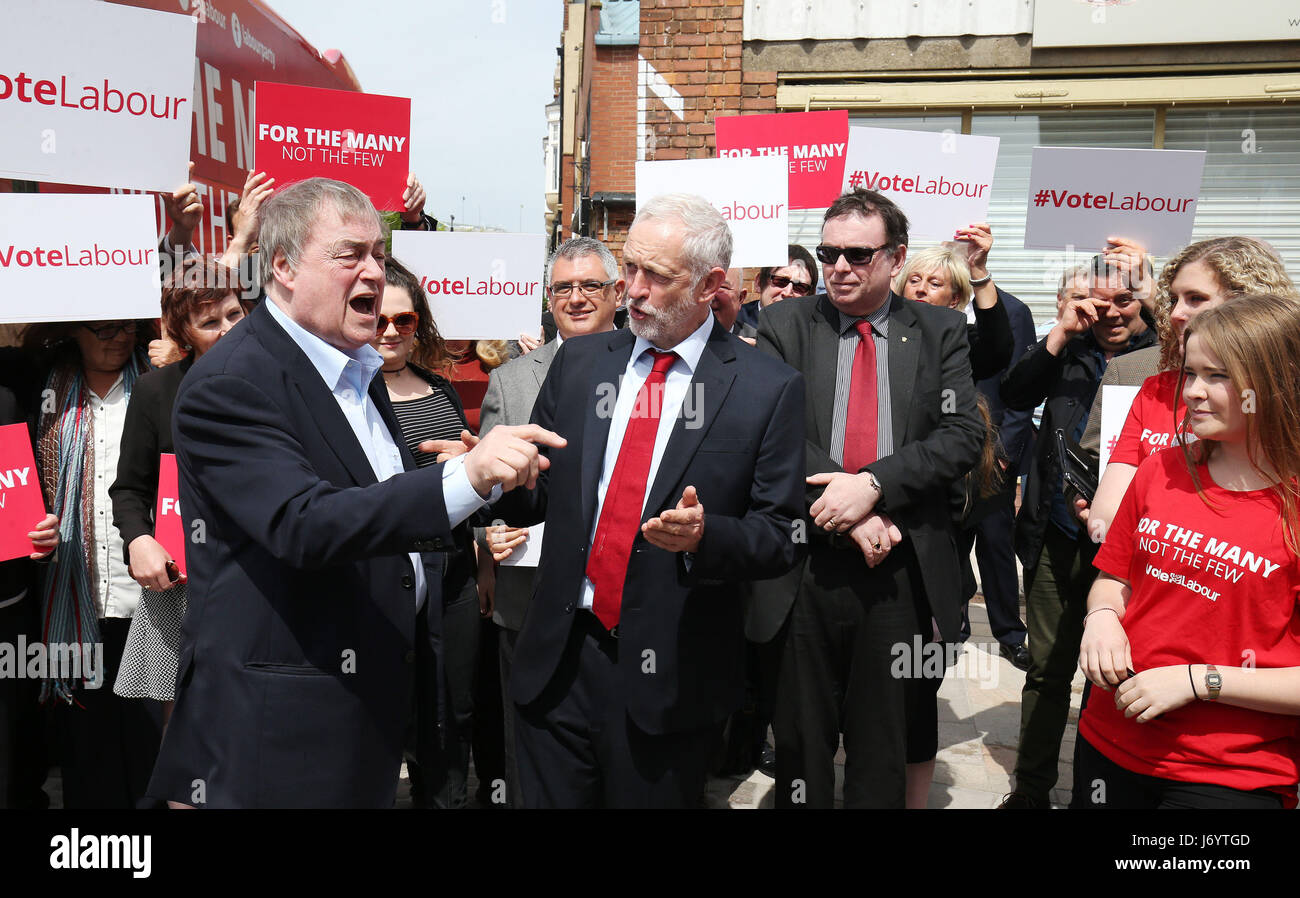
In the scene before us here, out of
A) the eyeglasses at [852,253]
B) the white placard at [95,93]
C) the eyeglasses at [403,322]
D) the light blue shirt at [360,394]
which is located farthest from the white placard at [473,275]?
the light blue shirt at [360,394]

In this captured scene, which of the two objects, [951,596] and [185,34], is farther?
[185,34]

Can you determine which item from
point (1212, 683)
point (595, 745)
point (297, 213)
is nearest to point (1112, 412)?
point (1212, 683)

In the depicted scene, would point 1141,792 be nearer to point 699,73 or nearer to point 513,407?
point 513,407

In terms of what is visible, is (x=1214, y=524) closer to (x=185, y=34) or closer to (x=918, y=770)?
(x=918, y=770)

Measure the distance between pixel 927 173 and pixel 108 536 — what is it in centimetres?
417

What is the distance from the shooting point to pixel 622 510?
2688mm

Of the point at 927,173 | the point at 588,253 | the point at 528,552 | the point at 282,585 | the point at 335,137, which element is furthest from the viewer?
the point at 927,173

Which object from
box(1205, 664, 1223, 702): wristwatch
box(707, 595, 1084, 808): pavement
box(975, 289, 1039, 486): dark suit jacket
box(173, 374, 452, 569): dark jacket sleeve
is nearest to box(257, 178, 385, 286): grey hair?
box(173, 374, 452, 569): dark jacket sleeve

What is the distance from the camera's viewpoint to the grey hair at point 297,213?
2297 mm

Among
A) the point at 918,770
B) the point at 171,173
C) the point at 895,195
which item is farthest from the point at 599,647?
the point at 895,195

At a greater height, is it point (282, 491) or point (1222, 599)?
point (282, 491)

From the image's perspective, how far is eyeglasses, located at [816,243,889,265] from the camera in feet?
11.1
